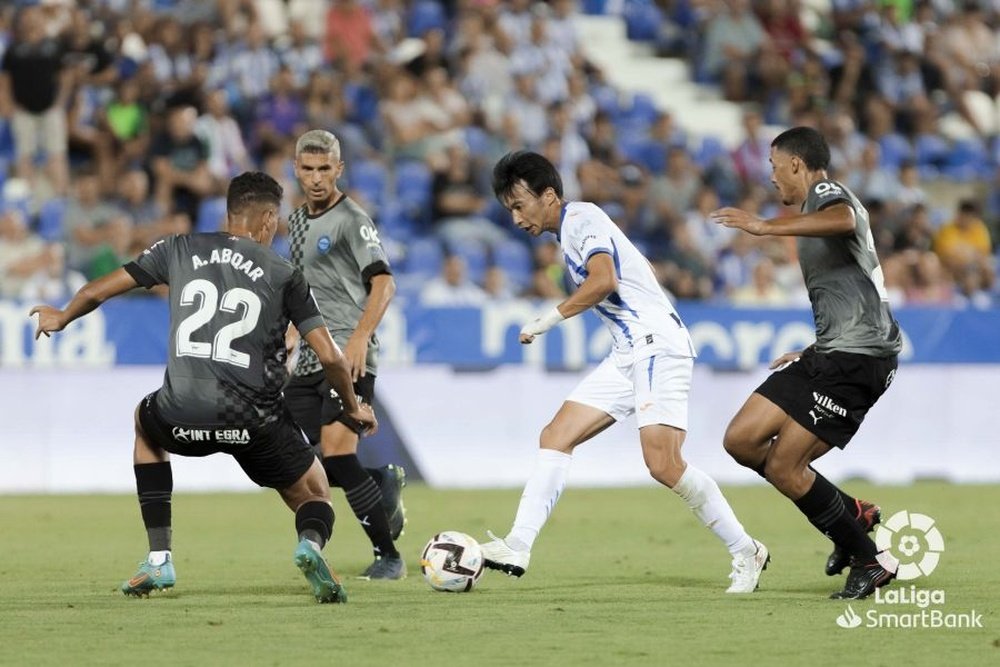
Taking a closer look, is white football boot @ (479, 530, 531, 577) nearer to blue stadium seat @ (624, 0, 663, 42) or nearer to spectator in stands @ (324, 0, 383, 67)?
spectator in stands @ (324, 0, 383, 67)

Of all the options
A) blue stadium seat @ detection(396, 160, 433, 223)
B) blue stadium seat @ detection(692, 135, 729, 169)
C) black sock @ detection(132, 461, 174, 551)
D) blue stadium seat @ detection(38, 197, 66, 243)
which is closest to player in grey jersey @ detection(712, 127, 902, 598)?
black sock @ detection(132, 461, 174, 551)

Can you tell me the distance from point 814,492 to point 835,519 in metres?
0.17

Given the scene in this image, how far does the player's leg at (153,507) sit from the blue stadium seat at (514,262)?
424 inches

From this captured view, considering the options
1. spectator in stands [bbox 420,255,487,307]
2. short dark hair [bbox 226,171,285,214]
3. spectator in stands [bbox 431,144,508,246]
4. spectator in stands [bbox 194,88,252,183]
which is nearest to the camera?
short dark hair [bbox 226,171,285,214]

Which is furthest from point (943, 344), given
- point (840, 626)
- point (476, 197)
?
point (840, 626)

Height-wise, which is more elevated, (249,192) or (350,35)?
(350,35)

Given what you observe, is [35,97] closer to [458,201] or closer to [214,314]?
[458,201]

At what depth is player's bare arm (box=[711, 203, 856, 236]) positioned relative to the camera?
26.2 ft

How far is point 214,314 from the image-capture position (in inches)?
318

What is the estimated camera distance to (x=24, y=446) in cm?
1574

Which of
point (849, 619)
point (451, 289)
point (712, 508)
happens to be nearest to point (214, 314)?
point (712, 508)

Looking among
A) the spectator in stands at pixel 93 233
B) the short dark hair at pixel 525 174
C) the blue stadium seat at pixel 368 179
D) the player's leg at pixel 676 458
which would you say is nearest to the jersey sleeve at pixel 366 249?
the short dark hair at pixel 525 174

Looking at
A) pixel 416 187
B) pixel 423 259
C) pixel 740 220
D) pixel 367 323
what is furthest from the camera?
pixel 416 187

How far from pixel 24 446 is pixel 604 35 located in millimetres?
11774
